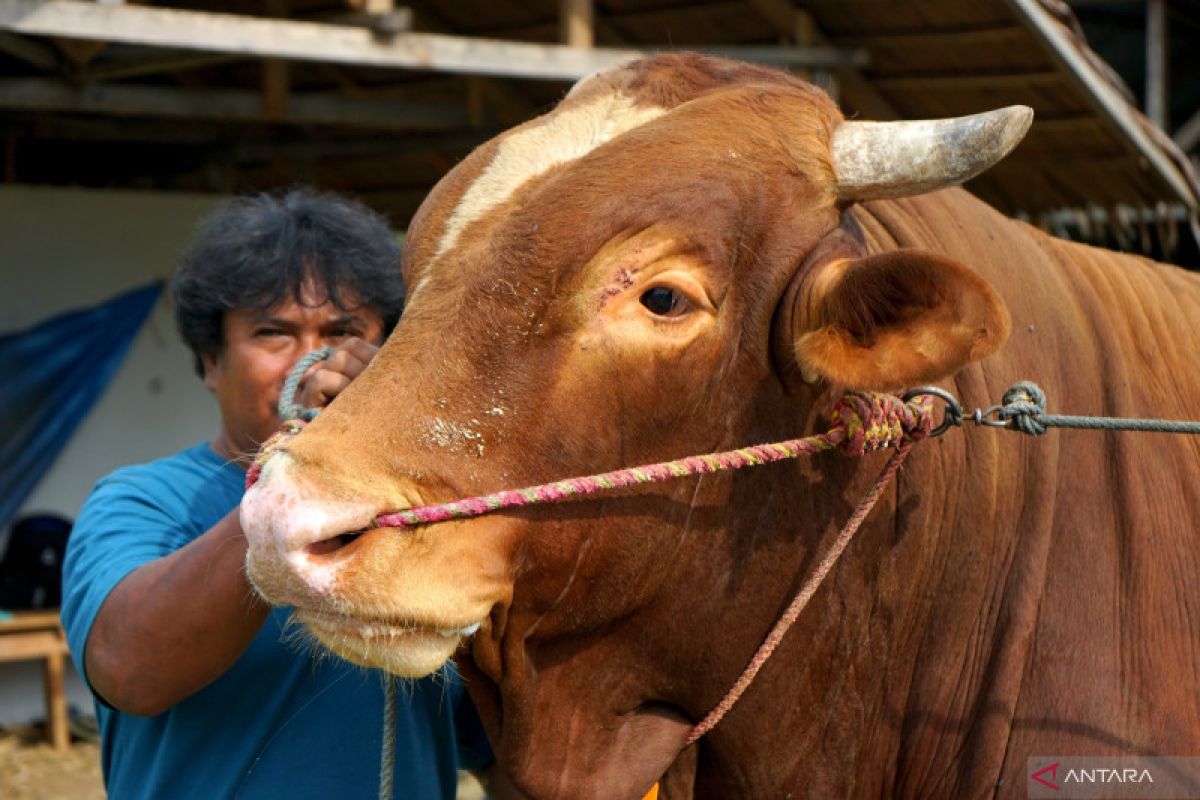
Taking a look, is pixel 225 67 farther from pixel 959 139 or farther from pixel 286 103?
pixel 959 139

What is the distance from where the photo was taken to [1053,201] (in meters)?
7.86

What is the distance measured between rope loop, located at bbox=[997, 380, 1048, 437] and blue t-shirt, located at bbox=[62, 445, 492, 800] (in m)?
1.18

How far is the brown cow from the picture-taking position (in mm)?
2014

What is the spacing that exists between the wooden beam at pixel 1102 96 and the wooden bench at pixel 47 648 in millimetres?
6116

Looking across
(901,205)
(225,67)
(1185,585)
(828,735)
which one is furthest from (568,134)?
(225,67)

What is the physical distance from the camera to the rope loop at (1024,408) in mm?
2269

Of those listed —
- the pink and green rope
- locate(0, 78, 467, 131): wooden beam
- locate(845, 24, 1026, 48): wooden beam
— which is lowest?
locate(0, 78, 467, 131): wooden beam

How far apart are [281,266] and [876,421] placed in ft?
4.33

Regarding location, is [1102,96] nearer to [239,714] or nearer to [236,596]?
[239,714]

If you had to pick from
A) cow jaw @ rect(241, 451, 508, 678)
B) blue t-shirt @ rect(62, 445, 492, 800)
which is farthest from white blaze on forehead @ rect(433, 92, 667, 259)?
blue t-shirt @ rect(62, 445, 492, 800)

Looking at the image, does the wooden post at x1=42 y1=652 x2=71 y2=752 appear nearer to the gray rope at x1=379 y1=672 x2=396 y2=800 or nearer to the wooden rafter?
the wooden rafter

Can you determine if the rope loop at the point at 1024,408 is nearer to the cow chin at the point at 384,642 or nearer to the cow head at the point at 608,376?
the cow head at the point at 608,376

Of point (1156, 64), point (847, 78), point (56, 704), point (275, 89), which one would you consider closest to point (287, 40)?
point (275, 89)

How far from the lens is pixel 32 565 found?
801cm
